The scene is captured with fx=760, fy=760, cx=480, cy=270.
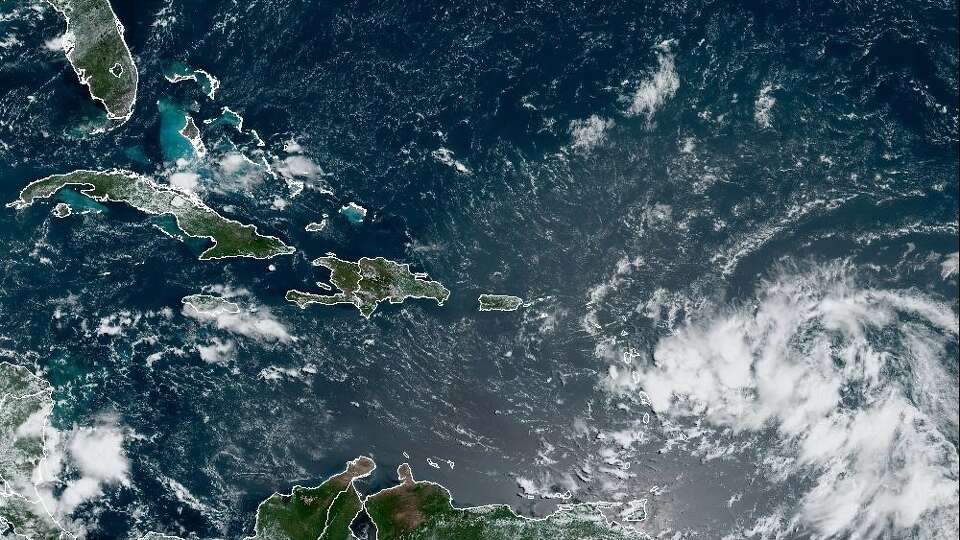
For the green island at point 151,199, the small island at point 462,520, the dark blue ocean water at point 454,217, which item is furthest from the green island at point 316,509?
the green island at point 151,199

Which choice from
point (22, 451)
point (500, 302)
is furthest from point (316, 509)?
point (22, 451)

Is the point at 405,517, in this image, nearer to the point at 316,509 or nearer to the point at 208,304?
the point at 316,509

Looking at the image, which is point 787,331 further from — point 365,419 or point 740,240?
point 365,419

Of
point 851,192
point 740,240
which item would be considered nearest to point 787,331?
point 740,240

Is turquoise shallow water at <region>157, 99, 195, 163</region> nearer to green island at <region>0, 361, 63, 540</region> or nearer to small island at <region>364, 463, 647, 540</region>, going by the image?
green island at <region>0, 361, 63, 540</region>

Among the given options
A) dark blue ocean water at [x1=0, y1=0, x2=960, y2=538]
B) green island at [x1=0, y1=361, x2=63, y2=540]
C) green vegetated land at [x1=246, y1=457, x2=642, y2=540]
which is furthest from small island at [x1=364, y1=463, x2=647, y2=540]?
green island at [x1=0, y1=361, x2=63, y2=540]

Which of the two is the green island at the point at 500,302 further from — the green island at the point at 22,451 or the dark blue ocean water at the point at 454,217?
the green island at the point at 22,451
